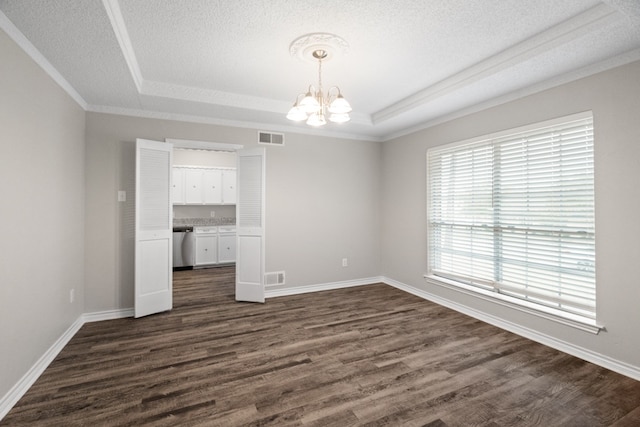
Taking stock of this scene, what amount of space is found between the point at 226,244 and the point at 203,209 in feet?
4.01

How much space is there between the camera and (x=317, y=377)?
2.32 meters

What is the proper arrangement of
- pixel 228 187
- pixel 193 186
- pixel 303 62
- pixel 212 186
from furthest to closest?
pixel 228 187, pixel 212 186, pixel 193 186, pixel 303 62

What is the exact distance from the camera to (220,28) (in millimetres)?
2314

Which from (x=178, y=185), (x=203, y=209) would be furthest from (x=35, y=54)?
(x=203, y=209)

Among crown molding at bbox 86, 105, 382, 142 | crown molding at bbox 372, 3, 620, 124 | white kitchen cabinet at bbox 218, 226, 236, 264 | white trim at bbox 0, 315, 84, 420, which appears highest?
crown molding at bbox 372, 3, 620, 124

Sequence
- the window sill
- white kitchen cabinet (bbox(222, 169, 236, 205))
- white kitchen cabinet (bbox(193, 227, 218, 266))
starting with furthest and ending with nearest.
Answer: white kitchen cabinet (bbox(222, 169, 236, 205)), white kitchen cabinet (bbox(193, 227, 218, 266)), the window sill

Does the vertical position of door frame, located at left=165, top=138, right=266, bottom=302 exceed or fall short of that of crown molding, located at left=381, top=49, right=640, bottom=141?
it falls short

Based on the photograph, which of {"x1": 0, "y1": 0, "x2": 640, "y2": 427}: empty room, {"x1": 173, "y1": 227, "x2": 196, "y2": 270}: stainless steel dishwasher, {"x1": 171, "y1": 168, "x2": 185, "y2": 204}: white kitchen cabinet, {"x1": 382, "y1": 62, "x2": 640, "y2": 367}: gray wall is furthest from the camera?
{"x1": 171, "y1": 168, "x2": 185, "y2": 204}: white kitchen cabinet

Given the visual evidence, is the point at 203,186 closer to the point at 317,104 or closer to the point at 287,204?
the point at 287,204

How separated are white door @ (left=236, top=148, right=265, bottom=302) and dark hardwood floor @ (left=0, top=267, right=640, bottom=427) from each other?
0.64m

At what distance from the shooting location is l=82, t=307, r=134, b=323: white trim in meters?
3.44

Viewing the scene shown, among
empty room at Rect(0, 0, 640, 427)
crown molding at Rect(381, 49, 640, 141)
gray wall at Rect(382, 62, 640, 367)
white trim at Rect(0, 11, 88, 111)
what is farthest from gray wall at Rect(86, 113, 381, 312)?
gray wall at Rect(382, 62, 640, 367)

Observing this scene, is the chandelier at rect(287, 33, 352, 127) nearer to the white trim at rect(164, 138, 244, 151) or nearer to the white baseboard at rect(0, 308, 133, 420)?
the white trim at rect(164, 138, 244, 151)

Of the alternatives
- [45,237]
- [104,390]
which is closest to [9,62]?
[45,237]
